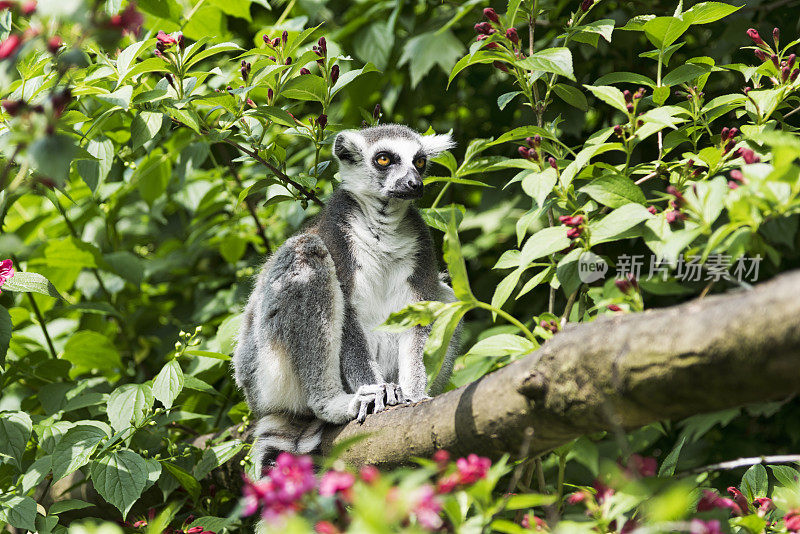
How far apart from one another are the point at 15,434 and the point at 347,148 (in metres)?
2.50

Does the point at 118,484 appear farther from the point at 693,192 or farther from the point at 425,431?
the point at 693,192

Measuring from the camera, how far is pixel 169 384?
3.51 metres

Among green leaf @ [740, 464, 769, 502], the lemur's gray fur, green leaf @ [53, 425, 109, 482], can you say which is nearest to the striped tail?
the lemur's gray fur

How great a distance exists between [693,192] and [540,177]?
→ 67 centimetres

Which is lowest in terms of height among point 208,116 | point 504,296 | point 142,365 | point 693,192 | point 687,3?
point 142,365

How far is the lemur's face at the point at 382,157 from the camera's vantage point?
454cm

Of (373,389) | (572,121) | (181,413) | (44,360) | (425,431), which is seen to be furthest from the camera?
(572,121)

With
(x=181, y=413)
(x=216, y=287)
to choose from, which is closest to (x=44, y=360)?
(x=181, y=413)

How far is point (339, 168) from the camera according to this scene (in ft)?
15.5

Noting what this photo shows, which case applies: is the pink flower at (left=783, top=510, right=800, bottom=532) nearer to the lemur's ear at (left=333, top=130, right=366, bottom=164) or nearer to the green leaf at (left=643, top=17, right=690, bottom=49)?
the green leaf at (left=643, top=17, right=690, bottom=49)

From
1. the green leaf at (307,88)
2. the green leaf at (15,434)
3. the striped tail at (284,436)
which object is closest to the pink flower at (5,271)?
the green leaf at (15,434)

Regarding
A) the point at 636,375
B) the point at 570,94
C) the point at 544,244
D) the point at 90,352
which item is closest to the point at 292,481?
the point at 636,375

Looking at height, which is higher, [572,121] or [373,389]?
[572,121]

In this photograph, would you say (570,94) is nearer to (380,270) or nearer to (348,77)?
(348,77)
